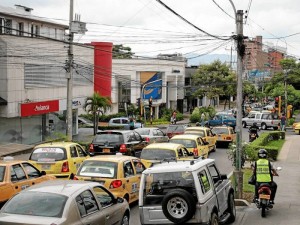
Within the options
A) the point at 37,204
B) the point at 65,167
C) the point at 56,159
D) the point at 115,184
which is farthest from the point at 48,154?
the point at 37,204

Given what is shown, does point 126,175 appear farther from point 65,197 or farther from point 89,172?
point 65,197

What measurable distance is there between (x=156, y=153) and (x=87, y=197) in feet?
31.6

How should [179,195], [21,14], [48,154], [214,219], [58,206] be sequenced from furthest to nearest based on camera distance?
[21,14]
[48,154]
[214,219]
[179,195]
[58,206]

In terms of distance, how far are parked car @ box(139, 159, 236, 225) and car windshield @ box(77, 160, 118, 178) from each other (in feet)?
11.4

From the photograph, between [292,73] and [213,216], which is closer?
[213,216]

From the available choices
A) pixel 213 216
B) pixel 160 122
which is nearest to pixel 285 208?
pixel 213 216

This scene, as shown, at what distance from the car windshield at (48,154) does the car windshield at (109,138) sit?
6.61 m

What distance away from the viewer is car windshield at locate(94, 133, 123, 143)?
24.9 metres

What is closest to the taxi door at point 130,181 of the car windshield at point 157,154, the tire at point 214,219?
the car windshield at point 157,154

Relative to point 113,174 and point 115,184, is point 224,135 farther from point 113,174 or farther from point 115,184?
point 115,184

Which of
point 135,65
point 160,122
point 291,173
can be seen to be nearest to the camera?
point 291,173

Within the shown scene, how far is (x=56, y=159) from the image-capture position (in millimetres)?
18062

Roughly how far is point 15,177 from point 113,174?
8.27ft

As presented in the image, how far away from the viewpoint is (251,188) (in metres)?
18.8
